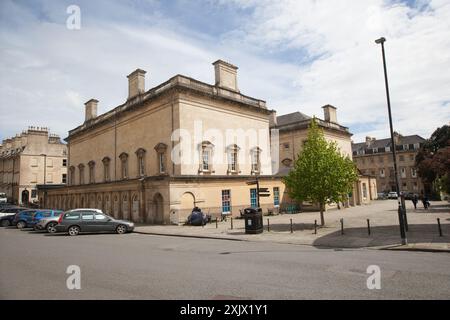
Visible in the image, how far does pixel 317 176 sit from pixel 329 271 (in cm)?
1198

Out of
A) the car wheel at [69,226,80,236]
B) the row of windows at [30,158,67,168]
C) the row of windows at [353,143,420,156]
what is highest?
the row of windows at [353,143,420,156]

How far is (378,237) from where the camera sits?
1450 cm

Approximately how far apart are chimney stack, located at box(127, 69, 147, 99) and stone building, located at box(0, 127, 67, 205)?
32449 mm

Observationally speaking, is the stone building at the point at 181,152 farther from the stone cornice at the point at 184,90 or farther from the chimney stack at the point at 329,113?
the chimney stack at the point at 329,113

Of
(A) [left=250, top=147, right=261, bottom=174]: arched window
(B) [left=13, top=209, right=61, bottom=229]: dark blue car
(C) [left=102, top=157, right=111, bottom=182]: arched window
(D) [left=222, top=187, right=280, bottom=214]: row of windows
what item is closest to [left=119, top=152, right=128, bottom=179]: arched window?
(C) [left=102, top=157, right=111, bottom=182]: arched window

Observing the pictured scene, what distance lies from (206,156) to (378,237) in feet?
55.6

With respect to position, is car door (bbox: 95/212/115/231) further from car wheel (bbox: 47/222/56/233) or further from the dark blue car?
the dark blue car

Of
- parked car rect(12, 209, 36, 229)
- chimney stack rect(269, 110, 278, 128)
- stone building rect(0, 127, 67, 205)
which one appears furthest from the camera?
stone building rect(0, 127, 67, 205)

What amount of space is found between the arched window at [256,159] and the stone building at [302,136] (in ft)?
24.3

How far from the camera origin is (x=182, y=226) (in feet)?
75.5

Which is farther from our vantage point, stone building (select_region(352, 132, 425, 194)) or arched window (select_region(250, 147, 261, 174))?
stone building (select_region(352, 132, 425, 194))

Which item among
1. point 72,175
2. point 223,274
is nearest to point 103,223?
point 223,274

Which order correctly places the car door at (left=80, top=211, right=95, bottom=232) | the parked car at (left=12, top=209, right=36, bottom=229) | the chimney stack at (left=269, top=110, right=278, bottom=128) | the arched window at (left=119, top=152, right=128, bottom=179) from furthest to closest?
the chimney stack at (left=269, top=110, right=278, bottom=128) → the arched window at (left=119, top=152, right=128, bottom=179) → the parked car at (left=12, top=209, right=36, bottom=229) → the car door at (left=80, top=211, right=95, bottom=232)

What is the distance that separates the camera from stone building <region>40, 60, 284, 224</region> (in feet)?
84.1
